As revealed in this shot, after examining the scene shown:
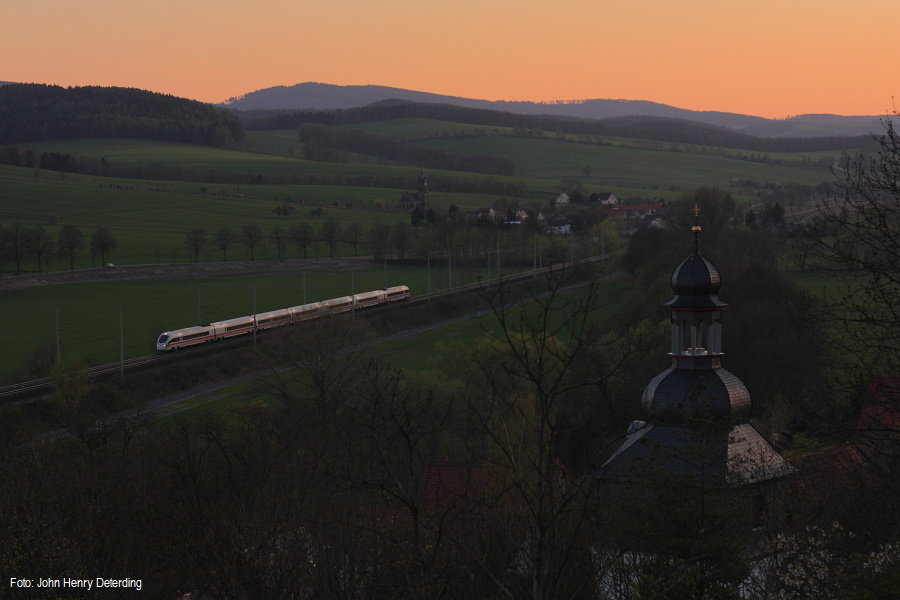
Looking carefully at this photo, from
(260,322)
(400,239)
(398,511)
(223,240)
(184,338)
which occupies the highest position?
(223,240)

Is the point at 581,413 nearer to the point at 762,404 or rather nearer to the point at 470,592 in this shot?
the point at 762,404

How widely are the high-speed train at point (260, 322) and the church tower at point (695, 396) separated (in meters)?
43.2

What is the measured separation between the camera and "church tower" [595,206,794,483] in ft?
76.3

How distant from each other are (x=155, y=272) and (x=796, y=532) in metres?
88.7

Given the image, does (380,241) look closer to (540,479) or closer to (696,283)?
(696,283)

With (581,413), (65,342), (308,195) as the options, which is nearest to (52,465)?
(581,413)

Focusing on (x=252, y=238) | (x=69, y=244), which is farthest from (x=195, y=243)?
(x=69, y=244)

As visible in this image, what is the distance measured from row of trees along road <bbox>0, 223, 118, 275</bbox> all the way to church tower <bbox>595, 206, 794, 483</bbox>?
255 feet

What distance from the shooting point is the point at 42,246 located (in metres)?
95.4

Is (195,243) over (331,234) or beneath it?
beneath

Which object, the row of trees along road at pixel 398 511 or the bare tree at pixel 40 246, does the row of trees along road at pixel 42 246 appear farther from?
the row of trees along road at pixel 398 511

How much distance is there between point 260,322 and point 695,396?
5526 centimetres

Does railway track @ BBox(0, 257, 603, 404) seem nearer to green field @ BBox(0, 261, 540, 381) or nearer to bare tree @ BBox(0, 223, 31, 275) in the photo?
green field @ BBox(0, 261, 540, 381)

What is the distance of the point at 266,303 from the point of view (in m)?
85.6
